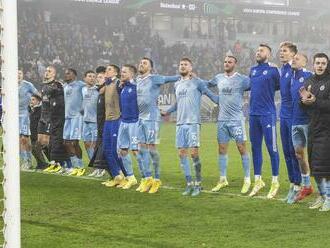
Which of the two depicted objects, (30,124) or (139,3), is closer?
(30,124)

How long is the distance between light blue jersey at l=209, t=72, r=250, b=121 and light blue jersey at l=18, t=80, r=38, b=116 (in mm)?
4632

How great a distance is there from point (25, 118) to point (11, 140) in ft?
28.8

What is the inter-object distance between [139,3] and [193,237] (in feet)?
92.5

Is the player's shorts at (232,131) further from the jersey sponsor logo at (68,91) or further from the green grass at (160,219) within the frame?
the jersey sponsor logo at (68,91)

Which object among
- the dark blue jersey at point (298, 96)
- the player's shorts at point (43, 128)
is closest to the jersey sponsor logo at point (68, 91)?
the player's shorts at point (43, 128)

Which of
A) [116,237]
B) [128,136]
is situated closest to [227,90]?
[128,136]

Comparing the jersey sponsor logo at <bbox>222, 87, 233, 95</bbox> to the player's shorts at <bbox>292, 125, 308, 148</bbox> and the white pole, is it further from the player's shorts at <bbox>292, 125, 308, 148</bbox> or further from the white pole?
the white pole

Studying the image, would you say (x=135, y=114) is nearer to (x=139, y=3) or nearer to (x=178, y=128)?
(x=178, y=128)

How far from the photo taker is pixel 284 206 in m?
7.76

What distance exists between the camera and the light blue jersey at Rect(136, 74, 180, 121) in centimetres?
942

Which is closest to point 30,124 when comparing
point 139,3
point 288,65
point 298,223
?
point 288,65

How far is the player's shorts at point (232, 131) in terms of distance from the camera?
9.17 metres

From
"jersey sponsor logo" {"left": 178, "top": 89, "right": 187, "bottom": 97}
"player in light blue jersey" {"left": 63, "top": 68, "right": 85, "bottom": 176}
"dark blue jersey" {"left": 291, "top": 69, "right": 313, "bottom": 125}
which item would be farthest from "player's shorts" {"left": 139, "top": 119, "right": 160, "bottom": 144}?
"player in light blue jersey" {"left": 63, "top": 68, "right": 85, "bottom": 176}

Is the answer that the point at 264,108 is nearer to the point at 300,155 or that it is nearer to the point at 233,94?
the point at 233,94
